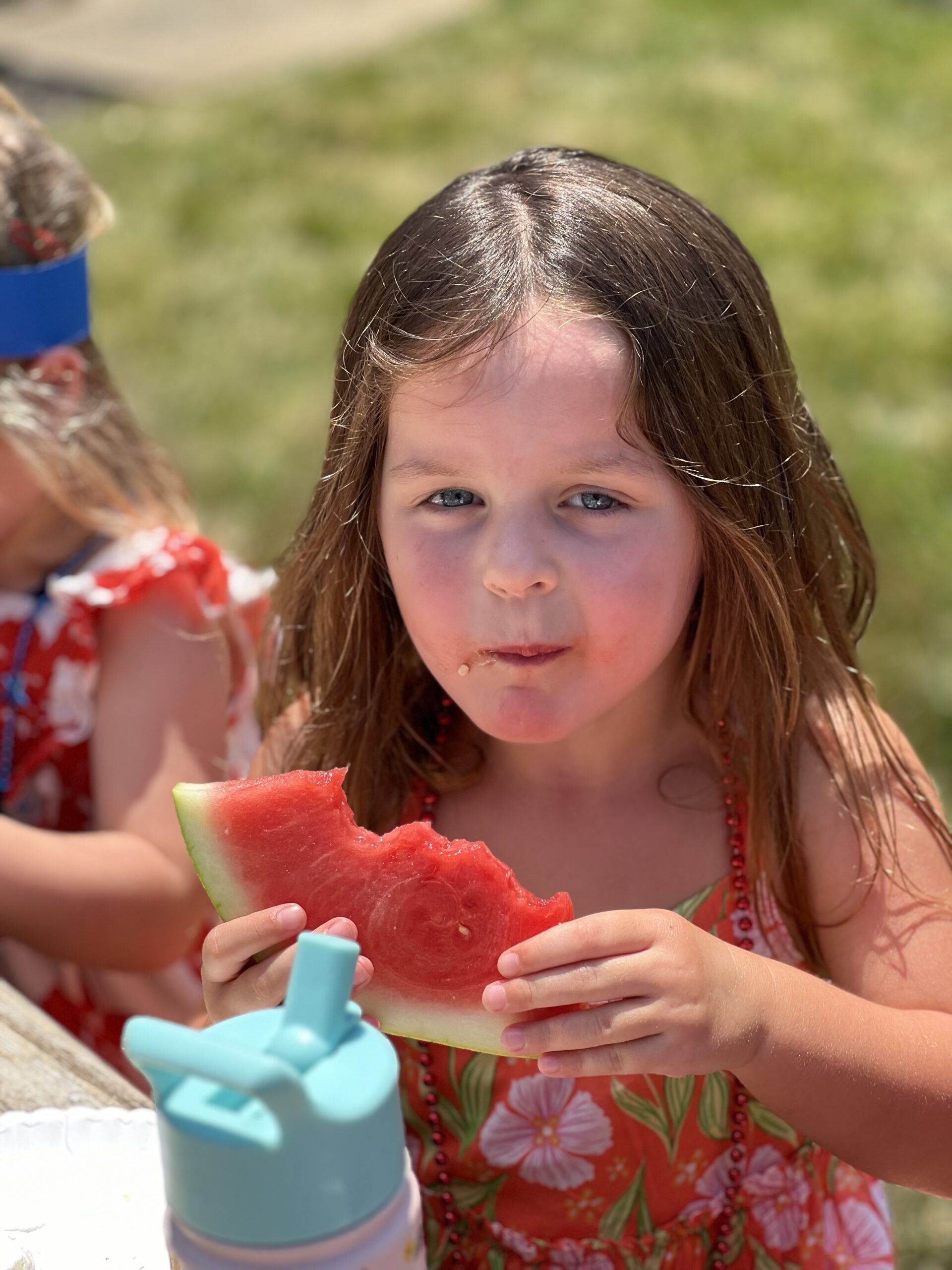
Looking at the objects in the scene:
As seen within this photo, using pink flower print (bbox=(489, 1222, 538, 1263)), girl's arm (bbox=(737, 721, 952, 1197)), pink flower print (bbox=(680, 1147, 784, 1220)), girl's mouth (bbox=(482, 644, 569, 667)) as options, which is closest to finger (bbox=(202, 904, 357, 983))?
girl's mouth (bbox=(482, 644, 569, 667))

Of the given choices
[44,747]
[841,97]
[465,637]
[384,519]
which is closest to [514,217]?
[384,519]

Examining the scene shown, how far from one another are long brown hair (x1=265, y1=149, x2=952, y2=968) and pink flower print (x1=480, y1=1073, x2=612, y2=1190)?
1.24ft

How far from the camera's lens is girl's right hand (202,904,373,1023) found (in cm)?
148

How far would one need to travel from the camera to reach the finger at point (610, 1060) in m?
1.46

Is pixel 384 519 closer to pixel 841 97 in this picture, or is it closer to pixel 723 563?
pixel 723 563

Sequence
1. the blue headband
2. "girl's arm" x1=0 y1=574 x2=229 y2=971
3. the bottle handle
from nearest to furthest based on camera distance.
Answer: the bottle handle → "girl's arm" x1=0 y1=574 x2=229 y2=971 → the blue headband

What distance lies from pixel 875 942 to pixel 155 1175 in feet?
3.08

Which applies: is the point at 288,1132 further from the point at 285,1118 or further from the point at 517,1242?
the point at 517,1242

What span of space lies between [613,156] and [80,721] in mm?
5768

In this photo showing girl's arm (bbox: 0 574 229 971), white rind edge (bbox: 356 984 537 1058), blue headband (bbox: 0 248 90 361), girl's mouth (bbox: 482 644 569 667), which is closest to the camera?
white rind edge (bbox: 356 984 537 1058)

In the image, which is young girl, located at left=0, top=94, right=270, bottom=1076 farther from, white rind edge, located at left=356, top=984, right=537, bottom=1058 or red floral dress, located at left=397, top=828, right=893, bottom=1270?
white rind edge, located at left=356, top=984, right=537, bottom=1058

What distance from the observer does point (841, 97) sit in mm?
7938

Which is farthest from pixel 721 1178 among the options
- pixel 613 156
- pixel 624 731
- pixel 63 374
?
pixel 613 156

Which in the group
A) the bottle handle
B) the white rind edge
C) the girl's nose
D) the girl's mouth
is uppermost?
the girl's nose
